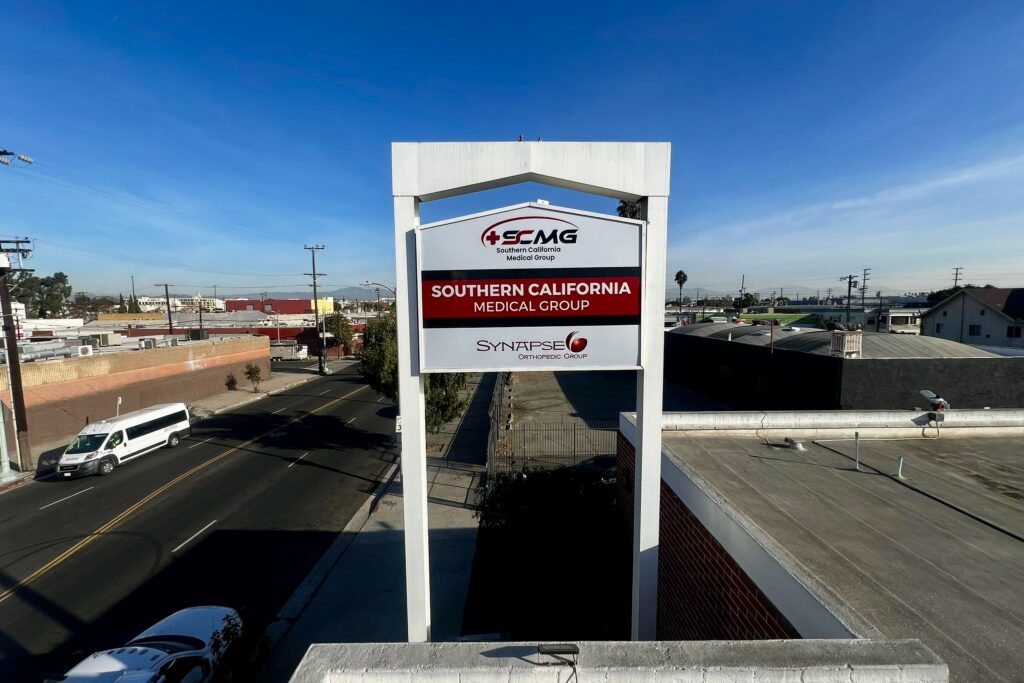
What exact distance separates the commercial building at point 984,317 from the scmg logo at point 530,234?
5497 cm

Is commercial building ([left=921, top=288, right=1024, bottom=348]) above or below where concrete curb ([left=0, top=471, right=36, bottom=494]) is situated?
above

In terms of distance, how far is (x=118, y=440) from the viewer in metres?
17.8

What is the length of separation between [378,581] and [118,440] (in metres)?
14.6

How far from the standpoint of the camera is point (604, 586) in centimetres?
803

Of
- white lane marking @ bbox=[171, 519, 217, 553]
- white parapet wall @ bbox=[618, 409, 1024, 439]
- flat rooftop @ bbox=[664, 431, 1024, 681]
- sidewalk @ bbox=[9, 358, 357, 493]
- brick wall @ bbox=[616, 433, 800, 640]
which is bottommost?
white lane marking @ bbox=[171, 519, 217, 553]

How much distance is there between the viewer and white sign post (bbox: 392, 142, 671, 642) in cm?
503

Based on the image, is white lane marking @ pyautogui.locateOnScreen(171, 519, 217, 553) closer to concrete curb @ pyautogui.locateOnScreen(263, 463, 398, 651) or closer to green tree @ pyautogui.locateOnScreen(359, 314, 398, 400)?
concrete curb @ pyautogui.locateOnScreen(263, 463, 398, 651)

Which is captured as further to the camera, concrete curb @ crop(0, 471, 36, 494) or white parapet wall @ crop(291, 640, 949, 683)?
concrete curb @ crop(0, 471, 36, 494)

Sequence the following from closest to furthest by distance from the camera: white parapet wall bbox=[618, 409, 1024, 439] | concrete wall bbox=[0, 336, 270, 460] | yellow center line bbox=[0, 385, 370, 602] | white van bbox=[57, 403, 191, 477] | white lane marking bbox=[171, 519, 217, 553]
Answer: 1. white parapet wall bbox=[618, 409, 1024, 439]
2. yellow center line bbox=[0, 385, 370, 602]
3. white lane marking bbox=[171, 519, 217, 553]
4. white van bbox=[57, 403, 191, 477]
5. concrete wall bbox=[0, 336, 270, 460]

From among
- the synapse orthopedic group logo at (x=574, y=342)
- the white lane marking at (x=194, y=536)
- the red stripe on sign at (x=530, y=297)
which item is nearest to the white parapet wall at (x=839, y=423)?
the synapse orthopedic group logo at (x=574, y=342)

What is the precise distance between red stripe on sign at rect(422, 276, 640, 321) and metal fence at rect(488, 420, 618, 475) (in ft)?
38.7

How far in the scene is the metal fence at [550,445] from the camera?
17.3 metres

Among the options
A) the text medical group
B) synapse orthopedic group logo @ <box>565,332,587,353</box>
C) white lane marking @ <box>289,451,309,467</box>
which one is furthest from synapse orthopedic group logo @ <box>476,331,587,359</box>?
white lane marking @ <box>289,451,309,467</box>

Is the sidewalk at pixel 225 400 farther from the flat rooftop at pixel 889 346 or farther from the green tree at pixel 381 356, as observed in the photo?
the flat rooftop at pixel 889 346
